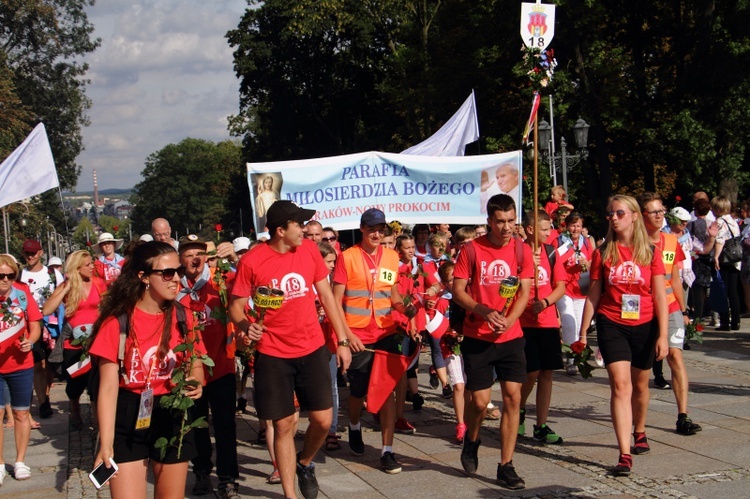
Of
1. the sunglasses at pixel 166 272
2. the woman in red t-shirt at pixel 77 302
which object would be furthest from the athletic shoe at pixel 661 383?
the sunglasses at pixel 166 272

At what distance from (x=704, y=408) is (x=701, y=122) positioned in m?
18.8

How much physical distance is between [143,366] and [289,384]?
1398 millimetres

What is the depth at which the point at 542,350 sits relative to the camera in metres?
7.49

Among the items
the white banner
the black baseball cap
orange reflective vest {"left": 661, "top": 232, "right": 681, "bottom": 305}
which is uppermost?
the white banner

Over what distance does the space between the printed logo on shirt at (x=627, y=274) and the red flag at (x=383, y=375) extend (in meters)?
1.77

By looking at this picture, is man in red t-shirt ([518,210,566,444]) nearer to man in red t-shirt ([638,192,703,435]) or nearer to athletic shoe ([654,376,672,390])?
man in red t-shirt ([638,192,703,435])

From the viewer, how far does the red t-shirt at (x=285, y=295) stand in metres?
6.00

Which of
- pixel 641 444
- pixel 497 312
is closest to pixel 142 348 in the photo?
pixel 497 312

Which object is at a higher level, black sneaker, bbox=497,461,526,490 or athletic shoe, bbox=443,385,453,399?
athletic shoe, bbox=443,385,453,399

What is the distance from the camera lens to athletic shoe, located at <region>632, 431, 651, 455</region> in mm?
7102

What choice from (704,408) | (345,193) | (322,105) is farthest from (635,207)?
(322,105)

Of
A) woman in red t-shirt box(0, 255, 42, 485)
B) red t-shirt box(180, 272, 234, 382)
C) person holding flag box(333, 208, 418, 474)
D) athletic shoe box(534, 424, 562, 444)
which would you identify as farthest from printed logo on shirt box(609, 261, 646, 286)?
woman in red t-shirt box(0, 255, 42, 485)

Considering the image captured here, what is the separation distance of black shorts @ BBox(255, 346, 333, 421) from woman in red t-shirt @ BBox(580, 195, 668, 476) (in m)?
2.11

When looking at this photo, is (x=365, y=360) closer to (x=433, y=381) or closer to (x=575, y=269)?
(x=575, y=269)
